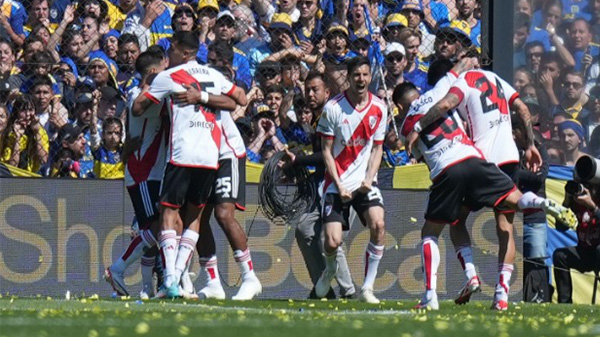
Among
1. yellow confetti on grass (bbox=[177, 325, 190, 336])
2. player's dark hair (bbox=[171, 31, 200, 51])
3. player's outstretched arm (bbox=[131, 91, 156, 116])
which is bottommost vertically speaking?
yellow confetti on grass (bbox=[177, 325, 190, 336])

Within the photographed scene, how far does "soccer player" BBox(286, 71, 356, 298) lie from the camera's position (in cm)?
1187

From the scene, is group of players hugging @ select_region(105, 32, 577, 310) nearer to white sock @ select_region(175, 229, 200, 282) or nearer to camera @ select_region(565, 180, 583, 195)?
white sock @ select_region(175, 229, 200, 282)

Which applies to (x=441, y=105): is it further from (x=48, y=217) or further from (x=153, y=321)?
(x=48, y=217)

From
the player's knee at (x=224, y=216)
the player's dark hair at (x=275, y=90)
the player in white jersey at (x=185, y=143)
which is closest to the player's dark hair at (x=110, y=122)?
the player's dark hair at (x=275, y=90)

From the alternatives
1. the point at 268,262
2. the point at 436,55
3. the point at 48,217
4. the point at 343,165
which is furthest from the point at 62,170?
the point at 436,55

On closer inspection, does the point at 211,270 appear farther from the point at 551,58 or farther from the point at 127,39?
the point at 551,58

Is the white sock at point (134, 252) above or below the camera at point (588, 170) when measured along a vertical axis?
below

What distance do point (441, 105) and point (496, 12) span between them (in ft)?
13.7

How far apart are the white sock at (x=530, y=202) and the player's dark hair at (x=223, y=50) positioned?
4.88 meters

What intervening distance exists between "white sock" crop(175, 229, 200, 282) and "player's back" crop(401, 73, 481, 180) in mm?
2035

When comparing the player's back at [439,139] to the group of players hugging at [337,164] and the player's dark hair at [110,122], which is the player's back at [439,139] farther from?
the player's dark hair at [110,122]

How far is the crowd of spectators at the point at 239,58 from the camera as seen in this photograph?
1263cm

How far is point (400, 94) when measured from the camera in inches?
434

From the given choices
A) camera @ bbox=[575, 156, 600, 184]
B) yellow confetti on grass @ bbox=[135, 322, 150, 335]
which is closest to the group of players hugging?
camera @ bbox=[575, 156, 600, 184]
